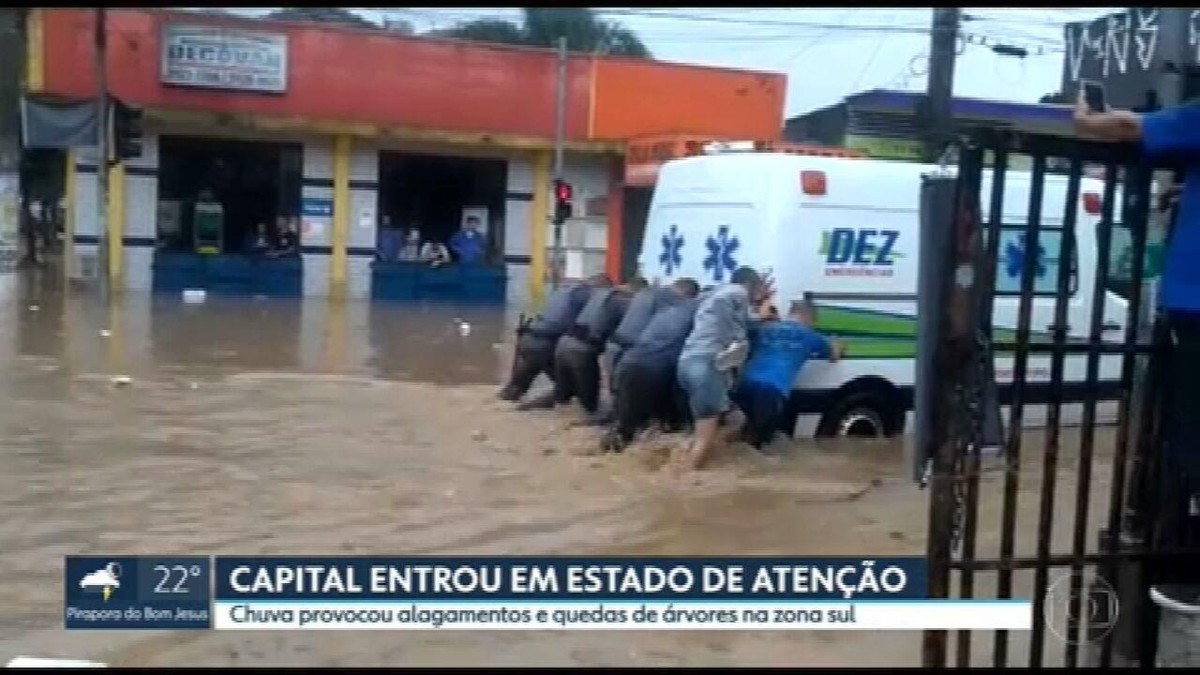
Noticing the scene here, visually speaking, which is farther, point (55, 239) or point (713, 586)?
point (55, 239)

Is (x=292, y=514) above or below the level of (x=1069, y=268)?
below

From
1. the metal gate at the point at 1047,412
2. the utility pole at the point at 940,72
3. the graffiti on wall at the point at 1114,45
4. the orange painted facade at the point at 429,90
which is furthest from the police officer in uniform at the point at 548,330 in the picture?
the orange painted facade at the point at 429,90

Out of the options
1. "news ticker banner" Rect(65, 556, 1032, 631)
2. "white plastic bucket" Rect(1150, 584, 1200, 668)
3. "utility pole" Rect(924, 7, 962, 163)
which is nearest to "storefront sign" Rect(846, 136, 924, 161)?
"utility pole" Rect(924, 7, 962, 163)

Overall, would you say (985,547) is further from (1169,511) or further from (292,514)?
(292,514)

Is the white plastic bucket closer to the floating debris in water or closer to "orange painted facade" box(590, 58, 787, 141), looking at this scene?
the floating debris in water

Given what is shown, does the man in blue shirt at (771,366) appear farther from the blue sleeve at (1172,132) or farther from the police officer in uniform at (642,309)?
the blue sleeve at (1172,132)

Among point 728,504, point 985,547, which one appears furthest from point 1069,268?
point 728,504

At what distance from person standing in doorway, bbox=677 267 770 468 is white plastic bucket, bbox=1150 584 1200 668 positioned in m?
5.17

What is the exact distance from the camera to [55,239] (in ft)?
136

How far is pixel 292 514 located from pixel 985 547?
151 inches

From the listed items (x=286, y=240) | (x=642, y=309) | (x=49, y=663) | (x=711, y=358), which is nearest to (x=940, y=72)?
(x=642, y=309)

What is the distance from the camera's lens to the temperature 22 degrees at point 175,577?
557 cm

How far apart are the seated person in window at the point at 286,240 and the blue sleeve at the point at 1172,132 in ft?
81.3

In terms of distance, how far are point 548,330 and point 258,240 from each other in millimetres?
17296
